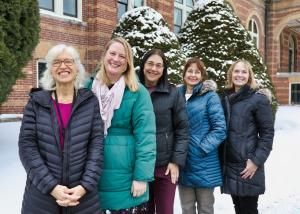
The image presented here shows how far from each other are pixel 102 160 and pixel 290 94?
26566mm

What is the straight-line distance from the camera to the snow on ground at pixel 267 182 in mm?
4812

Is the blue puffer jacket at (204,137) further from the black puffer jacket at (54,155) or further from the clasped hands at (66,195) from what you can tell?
the clasped hands at (66,195)

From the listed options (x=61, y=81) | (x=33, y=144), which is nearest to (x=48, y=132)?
(x=33, y=144)

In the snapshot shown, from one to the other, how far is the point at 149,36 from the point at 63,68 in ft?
22.3

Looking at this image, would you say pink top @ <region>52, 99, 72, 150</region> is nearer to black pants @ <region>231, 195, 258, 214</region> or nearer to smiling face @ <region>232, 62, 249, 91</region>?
smiling face @ <region>232, 62, 249, 91</region>

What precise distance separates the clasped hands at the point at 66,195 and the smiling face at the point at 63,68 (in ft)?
2.41

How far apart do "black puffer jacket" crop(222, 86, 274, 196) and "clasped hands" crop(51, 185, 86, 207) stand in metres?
1.62

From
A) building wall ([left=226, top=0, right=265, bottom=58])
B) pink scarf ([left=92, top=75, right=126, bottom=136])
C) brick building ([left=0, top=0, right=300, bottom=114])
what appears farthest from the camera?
building wall ([left=226, top=0, right=265, bottom=58])

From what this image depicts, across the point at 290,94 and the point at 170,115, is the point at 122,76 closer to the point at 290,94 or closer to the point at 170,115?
the point at 170,115

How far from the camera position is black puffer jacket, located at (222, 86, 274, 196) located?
11.3 ft

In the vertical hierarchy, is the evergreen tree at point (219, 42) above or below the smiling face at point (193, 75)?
above

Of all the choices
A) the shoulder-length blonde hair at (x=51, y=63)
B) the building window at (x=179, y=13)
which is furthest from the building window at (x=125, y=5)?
the shoulder-length blonde hair at (x=51, y=63)

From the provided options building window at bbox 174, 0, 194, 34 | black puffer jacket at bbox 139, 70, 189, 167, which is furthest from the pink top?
building window at bbox 174, 0, 194, 34

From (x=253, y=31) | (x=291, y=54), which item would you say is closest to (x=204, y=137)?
(x=253, y=31)
